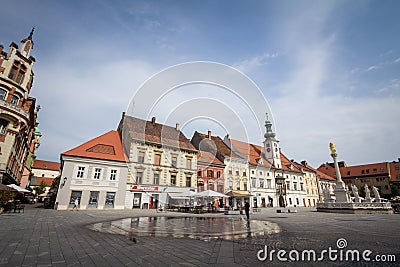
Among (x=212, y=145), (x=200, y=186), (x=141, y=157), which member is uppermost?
(x=212, y=145)

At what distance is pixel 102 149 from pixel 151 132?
8.95 metres

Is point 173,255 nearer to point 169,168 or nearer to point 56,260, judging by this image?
point 56,260

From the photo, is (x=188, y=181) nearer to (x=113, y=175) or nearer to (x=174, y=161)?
(x=174, y=161)

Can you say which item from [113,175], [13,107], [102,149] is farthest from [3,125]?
[113,175]

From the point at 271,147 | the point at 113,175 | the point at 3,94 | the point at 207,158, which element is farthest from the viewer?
the point at 271,147

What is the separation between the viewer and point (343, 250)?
5.35 m

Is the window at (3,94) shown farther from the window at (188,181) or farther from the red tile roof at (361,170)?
the red tile roof at (361,170)

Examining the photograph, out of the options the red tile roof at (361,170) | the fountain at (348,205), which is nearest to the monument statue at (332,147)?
the fountain at (348,205)

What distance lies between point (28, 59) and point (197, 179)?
29.7 metres

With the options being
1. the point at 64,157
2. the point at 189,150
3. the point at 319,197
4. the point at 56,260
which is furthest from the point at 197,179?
the point at 319,197

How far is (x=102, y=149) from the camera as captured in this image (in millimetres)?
28578

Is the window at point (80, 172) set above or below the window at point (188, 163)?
below

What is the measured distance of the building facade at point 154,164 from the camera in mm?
29422

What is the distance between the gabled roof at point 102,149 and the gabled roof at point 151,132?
2.13 m
